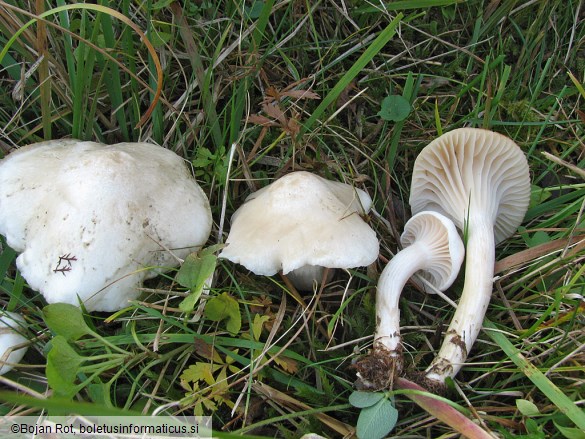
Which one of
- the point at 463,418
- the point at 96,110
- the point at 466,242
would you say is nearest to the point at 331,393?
the point at 463,418

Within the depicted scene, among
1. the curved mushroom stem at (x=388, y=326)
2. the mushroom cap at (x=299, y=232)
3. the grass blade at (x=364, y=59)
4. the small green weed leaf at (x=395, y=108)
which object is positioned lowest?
the curved mushroom stem at (x=388, y=326)

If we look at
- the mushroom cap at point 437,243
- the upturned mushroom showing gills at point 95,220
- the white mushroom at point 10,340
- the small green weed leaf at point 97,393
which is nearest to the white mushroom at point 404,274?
the mushroom cap at point 437,243

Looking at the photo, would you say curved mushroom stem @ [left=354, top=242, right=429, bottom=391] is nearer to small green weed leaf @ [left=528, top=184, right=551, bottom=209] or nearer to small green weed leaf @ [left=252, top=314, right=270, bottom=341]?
small green weed leaf @ [left=252, top=314, right=270, bottom=341]

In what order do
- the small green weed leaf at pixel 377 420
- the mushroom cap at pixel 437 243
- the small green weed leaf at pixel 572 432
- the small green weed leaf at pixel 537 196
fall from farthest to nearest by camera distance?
1. the small green weed leaf at pixel 537 196
2. the mushroom cap at pixel 437 243
3. the small green weed leaf at pixel 377 420
4. the small green weed leaf at pixel 572 432

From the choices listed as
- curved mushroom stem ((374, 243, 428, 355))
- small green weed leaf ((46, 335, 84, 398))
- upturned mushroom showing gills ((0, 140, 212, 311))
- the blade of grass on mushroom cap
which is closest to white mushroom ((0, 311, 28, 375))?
upturned mushroom showing gills ((0, 140, 212, 311))

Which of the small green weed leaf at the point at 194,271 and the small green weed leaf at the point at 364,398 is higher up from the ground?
the small green weed leaf at the point at 194,271

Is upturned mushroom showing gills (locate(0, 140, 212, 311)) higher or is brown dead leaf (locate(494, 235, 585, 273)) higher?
upturned mushroom showing gills (locate(0, 140, 212, 311))

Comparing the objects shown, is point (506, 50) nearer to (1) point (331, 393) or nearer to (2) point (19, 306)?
(1) point (331, 393)

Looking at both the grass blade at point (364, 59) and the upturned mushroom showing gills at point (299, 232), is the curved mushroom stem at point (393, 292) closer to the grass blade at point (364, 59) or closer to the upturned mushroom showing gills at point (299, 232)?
the upturned mushroom showing gills at point (299, 232)
